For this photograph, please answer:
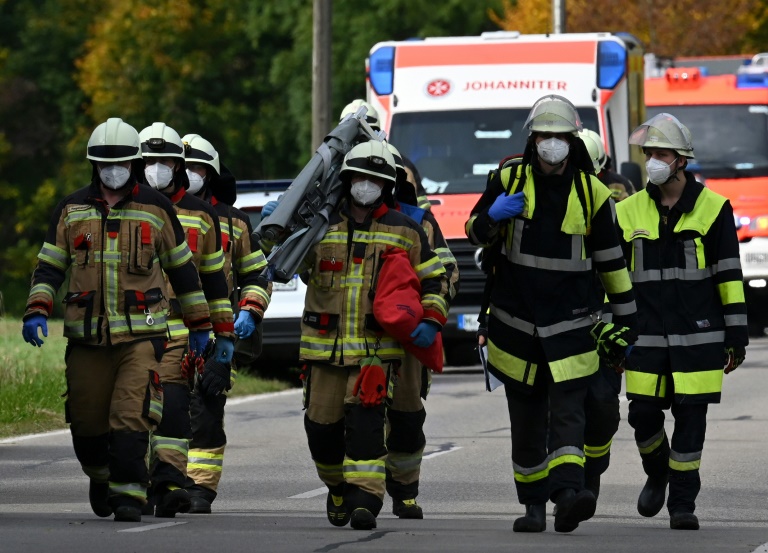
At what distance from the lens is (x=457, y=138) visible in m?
20.2

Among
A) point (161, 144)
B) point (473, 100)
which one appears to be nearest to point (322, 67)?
point (473, 100)

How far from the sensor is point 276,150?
1988 inches

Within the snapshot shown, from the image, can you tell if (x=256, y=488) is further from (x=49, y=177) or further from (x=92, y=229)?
(x=49, y=177)

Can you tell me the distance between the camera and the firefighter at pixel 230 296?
10656mm

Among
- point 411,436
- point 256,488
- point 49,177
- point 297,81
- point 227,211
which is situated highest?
point 227,211

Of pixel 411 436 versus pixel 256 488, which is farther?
pixel 256 488

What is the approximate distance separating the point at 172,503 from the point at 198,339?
0.77 m

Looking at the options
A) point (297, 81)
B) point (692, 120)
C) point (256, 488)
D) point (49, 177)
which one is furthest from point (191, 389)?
point (49, 177)

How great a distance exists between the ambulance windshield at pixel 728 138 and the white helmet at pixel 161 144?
15.7 meters

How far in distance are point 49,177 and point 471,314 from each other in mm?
37429

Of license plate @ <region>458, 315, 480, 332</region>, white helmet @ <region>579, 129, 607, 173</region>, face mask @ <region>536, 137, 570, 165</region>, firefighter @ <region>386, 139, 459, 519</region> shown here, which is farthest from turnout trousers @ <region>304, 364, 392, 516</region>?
license plate @ <region>458, 315, 480, 332</region>

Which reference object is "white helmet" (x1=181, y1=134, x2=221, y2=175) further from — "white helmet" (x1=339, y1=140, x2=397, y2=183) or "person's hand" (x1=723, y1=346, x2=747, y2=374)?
"person's hand" (x1=723, y1=346, x2=747, y2=374)

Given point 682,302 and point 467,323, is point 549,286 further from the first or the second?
point 467,323

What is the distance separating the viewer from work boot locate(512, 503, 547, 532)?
9383mm
